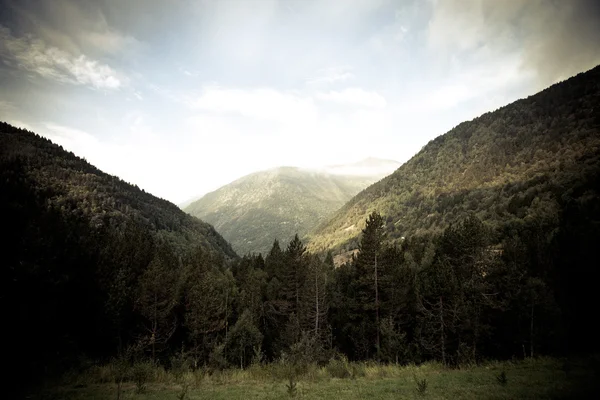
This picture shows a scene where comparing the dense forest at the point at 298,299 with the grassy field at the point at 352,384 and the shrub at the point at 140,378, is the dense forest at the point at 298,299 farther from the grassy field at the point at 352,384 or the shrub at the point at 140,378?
the grassy field at the point at 352,384

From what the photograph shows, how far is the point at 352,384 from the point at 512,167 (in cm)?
16172

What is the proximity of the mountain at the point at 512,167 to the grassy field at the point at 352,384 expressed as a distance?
226 ft

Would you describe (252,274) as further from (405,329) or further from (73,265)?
(73,265)

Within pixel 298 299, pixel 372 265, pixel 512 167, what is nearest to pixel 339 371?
pixel 372 265

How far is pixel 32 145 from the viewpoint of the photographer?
148 m

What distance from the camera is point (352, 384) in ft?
47.5

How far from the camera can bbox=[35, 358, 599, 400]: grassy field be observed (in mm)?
11570

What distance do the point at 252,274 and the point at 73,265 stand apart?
3686 centimetres

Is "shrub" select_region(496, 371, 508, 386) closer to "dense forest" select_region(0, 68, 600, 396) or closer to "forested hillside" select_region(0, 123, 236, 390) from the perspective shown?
"dense forest" select_region(0, 68, 600, 396)

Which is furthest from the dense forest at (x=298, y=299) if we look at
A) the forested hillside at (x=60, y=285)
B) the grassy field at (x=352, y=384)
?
the grassy field at (x=352, y=384)

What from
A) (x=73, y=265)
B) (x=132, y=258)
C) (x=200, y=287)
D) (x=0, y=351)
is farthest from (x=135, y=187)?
(x=0, y=351)

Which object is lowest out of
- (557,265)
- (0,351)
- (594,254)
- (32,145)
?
(0,351)

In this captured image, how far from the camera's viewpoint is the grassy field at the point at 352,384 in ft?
38.0

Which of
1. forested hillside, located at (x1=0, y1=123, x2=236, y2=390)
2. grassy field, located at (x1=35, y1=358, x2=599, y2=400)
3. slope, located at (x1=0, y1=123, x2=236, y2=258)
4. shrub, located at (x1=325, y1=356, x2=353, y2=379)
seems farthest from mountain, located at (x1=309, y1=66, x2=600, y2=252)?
slope, located at (x1=0, y1=123, x2=236, y2=258)
